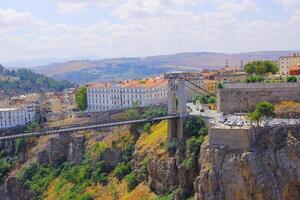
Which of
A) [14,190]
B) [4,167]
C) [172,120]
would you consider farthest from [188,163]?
[4,167]

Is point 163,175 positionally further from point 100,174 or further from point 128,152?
point 100,174

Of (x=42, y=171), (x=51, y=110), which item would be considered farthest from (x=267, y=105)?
(x=51, y=110)

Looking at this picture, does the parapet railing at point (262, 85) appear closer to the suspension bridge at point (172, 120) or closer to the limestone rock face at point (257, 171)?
the suspension bridge at point (172, 120)

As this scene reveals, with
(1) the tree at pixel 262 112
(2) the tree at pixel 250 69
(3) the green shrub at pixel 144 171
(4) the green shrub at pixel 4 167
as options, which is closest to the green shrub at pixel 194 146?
(1) the tree at pixel 262 112

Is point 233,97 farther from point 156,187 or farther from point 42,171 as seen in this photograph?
point 42,171

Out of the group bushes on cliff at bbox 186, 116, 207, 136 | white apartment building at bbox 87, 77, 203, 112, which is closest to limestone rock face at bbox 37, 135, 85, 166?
white apartment building at bbox 87, 77, 203, 112

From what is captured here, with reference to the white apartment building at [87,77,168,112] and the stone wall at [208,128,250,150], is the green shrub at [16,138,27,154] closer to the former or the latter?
the white apartment building at [87,77,168,112]
